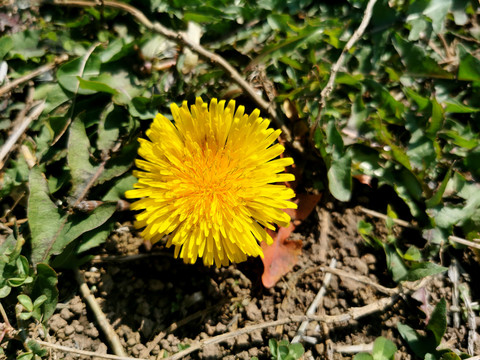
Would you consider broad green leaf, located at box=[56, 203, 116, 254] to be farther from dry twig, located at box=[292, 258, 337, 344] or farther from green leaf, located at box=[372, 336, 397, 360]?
green leaf, located at box=[372, 336, 397, 360]

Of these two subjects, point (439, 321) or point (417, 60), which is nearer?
point (439, 321)

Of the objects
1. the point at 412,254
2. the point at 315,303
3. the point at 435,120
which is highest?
the point at 435,120

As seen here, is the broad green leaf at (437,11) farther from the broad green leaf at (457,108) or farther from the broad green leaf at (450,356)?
the broad green leaf at (450,356)

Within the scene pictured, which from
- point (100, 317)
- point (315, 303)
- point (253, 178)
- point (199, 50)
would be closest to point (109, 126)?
point (199, 50)

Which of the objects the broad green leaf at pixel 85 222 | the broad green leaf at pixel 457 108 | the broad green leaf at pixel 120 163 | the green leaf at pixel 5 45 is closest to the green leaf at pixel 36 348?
the broad green leaf at pixel 85 222

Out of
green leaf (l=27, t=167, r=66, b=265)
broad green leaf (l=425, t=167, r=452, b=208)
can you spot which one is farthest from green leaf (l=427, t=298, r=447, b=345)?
green leaf (l=27, t=167, r=66, b=265)

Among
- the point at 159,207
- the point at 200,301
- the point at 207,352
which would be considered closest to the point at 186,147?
the point at 159,207

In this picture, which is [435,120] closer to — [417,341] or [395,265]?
[395,265]
